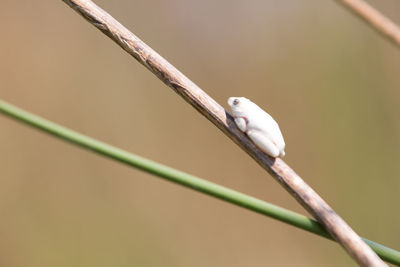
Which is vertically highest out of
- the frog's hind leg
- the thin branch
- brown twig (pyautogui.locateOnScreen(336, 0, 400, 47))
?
brown twig (pyautogui.locateOnScreen(336, 0, 400, 47))

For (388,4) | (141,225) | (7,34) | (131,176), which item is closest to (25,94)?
(7,34)

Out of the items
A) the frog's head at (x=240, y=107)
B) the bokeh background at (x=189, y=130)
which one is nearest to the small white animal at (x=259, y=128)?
the frog's head at (x=240, y=107)

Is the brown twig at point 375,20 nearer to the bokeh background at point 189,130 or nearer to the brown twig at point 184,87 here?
the brown twig at point 184,87

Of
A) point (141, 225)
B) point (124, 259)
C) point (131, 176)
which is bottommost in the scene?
point (124, 259)

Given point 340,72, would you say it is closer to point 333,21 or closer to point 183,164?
point 333,21

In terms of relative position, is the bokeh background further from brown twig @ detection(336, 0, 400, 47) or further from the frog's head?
the frog's head

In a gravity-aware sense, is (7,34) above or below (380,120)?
below

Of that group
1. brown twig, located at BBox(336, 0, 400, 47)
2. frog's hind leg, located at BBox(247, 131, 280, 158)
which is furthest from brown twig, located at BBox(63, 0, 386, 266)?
brown twig, located at BBox(336, 0, 400, 47)

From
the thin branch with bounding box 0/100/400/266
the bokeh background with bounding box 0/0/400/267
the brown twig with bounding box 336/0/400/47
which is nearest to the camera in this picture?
the thin branch with bounding box 0/100/400/266
